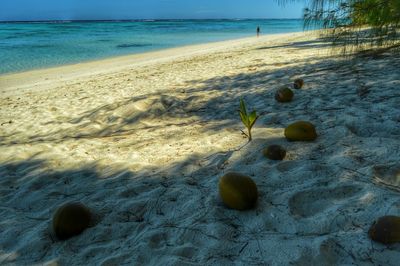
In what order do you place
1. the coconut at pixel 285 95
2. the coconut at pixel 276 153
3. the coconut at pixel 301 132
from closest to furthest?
the coconut at pixel 276 153, the coconut at pixel 301 132, the coconut at pixel 285 95

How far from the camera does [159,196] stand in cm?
206

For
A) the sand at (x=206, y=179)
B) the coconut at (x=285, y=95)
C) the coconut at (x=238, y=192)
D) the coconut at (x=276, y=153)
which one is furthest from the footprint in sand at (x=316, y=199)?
the coconut at (x=285, y=95)

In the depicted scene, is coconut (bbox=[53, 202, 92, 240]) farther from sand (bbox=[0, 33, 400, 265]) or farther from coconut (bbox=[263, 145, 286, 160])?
coconut (bbox=[263, 145, 286, 160])

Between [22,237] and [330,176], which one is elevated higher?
[330,176]

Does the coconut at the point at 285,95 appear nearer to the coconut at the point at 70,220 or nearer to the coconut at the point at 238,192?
the coconut at the point at 238,192

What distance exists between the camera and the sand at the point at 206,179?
1.54 m

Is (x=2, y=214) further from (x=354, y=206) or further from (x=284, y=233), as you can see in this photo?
(x=354, y=206)

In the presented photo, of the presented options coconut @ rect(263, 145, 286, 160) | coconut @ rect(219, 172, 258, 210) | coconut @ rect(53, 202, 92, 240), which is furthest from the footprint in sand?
coconut @ rect(53, 202, 92, 240)

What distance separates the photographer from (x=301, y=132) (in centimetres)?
255

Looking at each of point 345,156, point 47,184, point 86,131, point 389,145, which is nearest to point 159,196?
point 47,184

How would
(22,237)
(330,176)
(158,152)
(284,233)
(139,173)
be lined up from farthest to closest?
1. (158,152)
2. (139,173)
3. (330,176)
4. (22,237)
5. (284,233)

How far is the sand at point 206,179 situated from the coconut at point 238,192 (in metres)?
0.06

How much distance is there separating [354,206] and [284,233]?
0.40 metres

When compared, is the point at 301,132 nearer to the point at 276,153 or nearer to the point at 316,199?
the point at 276,153
